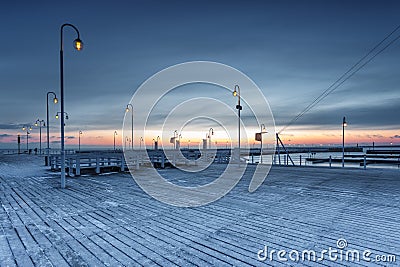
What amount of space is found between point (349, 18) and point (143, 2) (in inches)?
652

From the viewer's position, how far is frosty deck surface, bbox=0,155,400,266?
3.54 meters

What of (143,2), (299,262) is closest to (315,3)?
(143,2)

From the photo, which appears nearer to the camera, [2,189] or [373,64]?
[2,189]

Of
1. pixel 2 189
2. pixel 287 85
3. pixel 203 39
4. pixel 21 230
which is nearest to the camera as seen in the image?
pixel 21 230

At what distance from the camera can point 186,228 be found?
477cm

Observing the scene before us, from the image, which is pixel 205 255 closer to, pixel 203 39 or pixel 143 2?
pixel 143 2

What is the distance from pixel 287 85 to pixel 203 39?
53.3ft

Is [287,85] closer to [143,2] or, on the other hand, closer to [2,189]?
[143,2]

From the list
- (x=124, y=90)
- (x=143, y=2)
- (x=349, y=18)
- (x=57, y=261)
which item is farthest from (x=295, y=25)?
(x=124, y=90)

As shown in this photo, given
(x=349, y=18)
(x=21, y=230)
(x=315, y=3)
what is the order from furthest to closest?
(x=349, y=18)
(x=315, y=3)
(x=21, y=230)

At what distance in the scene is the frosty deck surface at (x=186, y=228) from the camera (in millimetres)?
3537

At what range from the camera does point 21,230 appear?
15.4 ft

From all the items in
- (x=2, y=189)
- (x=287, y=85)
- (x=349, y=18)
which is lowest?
(x=2, y=189)

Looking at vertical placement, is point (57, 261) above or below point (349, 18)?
below
